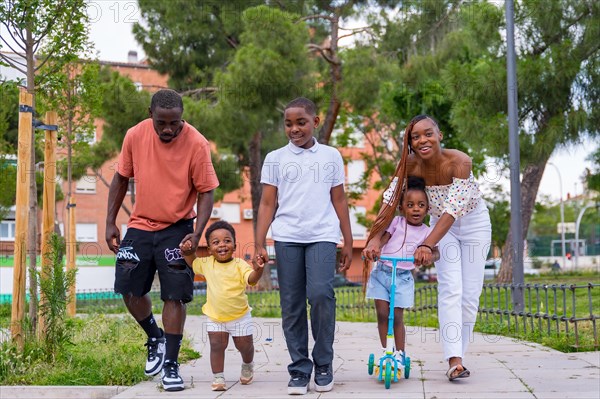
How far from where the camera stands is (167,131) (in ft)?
18.2

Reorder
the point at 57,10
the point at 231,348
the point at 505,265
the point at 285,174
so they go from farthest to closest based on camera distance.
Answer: the point at 505,265
the point at 231,348
the point at 57,10
the point at 285,174

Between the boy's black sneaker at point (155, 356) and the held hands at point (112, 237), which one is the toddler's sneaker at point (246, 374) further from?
the held hands at point (112, 237)

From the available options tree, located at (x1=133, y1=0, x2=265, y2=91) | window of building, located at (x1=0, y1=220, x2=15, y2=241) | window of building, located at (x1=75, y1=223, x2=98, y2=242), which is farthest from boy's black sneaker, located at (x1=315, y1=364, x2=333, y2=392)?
window of building, located at (x1=0, y1=220, x2=15, y2=241)

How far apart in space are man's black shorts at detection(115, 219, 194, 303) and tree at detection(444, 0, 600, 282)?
11.3m

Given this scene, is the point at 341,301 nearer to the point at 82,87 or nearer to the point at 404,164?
the point at 82,87

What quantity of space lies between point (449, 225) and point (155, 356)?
2.27 metres

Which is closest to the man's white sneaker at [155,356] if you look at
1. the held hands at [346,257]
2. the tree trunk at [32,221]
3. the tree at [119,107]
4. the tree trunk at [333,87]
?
the tree trunk at [32,221]

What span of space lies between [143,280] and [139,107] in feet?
51.4

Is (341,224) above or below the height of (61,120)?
below

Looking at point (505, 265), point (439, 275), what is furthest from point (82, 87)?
point (505, 265)

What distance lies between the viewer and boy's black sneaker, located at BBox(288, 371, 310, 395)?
517 cm

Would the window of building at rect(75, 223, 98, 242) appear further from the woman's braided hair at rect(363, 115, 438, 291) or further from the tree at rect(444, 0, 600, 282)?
the woman's braided hair at rect(363, 115, 438, 291)

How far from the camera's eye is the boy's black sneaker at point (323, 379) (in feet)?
17.3

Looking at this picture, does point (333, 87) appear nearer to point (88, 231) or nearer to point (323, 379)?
point (323, 379)
